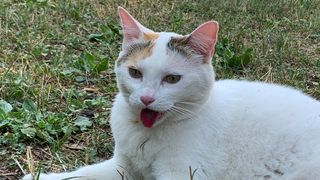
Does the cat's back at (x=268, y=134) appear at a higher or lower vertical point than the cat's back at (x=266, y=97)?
lower

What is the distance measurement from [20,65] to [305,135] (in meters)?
2.26

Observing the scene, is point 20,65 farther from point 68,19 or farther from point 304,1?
point 304,1

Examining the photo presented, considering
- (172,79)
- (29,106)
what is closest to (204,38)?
(172,79)

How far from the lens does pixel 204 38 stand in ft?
8.92

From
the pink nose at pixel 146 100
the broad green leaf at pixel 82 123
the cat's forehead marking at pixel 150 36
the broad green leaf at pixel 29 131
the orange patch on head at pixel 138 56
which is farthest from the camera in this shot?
the broad green leaf at pixel 82 123

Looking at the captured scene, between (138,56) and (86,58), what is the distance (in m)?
1.76

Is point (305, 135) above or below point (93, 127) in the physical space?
above

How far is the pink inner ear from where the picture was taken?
2.81 metres

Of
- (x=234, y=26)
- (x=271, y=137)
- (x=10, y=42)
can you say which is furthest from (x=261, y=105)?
(x=234, y=26)

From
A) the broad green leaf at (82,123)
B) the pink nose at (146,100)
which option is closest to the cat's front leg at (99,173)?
the pink nose at (146,100)

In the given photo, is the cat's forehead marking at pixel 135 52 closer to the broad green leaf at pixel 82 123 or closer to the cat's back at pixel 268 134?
the cat's back at pixel 268 134

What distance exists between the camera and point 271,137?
2.75 meters

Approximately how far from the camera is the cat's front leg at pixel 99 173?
2.89 metres

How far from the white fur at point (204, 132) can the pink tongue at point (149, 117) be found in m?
0.03
